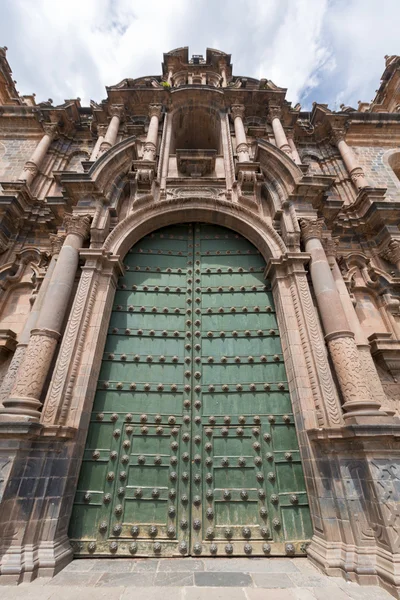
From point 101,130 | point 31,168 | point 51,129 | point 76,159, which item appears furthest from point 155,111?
point 31,168

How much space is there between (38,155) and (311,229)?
8.73 m

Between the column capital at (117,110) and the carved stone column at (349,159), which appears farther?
the column capital at (117,110)

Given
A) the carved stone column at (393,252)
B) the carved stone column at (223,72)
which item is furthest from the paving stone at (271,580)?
the carved stone column at (223,72)

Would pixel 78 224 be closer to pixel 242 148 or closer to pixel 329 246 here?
pixel 242 148

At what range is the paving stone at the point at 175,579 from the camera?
120 inches

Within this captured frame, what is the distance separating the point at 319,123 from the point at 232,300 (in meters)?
8.73

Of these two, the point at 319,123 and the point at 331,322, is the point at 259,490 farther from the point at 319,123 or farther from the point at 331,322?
the point at 319,123

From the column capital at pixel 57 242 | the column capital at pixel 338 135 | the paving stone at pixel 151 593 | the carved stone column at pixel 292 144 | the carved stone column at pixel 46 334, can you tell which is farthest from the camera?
the column capital at pixel 338 135

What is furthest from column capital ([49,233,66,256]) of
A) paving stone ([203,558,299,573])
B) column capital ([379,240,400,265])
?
column capital ([379,240,400,265])

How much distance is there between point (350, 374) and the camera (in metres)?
4.31

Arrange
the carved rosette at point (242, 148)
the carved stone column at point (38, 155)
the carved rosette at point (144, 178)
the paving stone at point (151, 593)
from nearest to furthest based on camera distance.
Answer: the paving stone at point (151, 593), the carved rosette at point (144, 178), the carved rosette at point (242, 148), the carved stone column at point (38, 155)

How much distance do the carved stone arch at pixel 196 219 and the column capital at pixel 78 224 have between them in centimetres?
52

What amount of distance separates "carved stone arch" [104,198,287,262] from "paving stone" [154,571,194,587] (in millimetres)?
5195

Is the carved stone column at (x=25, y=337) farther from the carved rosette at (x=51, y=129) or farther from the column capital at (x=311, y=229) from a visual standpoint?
the carved rosette at (x=51, y=129)
